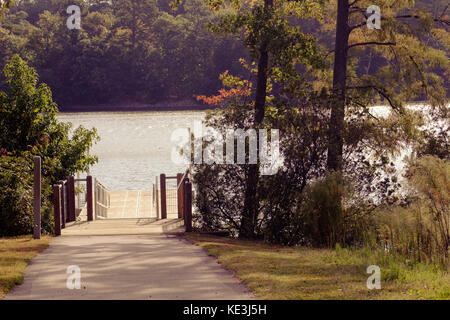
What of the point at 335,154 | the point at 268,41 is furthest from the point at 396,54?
the point at 335,154

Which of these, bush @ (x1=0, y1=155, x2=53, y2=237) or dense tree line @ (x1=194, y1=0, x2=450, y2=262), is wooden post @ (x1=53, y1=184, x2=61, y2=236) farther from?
dense tree line @ (x1=194, y1=0, x2=450, y2=262)

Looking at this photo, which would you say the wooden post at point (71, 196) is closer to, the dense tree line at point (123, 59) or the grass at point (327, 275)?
the grass at point (327, 275)

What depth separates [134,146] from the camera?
4544 cm

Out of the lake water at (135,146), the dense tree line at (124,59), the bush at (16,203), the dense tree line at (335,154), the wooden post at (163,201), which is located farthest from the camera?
the dense tree line at (124,59)

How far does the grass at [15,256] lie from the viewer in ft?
24.0

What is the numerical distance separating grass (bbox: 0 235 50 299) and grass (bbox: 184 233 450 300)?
2.62 metres

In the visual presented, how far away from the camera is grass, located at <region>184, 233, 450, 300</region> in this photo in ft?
21.9

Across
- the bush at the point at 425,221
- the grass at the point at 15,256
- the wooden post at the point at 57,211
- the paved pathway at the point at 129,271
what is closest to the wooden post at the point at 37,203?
the grass at the point at 15,256

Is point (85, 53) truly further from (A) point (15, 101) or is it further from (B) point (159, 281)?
(B) point (159, 281)

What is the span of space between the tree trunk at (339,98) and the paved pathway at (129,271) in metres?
4.17

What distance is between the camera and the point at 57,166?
52.7ft

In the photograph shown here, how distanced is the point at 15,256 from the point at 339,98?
335 inches

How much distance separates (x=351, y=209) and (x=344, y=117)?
3785 millimetres

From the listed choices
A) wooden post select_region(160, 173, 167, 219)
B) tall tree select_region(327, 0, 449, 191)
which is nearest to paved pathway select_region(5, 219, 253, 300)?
wooden post select_region(160, 173, 167, 219)
